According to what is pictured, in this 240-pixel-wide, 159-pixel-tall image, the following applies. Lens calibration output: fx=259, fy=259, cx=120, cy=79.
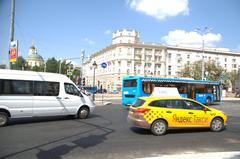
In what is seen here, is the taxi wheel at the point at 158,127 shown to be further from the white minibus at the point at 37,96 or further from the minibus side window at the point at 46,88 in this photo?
the minibus side window at the point at 46,88

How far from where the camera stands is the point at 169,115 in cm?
1025

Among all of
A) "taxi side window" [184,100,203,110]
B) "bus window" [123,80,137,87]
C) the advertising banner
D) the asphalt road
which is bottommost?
the asphalt road

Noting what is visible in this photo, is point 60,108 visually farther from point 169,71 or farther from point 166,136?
point 169,71

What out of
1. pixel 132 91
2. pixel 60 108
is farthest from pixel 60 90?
pixel 132 91

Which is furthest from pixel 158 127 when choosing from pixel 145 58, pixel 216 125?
pixel 145 58

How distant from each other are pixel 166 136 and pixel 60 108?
593 centimetres

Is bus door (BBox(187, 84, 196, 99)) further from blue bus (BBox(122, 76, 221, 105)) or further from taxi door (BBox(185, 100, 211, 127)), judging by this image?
taxi door (BBox(185, 100, 211, 127))

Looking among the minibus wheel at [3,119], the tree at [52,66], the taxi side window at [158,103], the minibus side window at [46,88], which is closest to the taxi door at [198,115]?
the taxi side window at [158,103]

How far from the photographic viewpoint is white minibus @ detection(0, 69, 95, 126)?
11688mm

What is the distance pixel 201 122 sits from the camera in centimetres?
1083

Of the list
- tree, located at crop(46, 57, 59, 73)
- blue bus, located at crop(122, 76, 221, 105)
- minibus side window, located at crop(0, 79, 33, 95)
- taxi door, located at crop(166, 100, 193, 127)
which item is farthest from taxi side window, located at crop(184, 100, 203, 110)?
tree, located at crop(46, 57, 59, 73)

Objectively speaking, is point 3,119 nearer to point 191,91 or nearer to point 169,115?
point 169,115

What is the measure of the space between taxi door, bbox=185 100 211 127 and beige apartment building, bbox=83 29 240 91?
91364 millimetres

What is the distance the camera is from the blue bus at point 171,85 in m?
21.9
